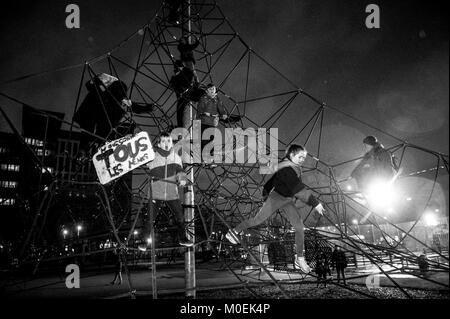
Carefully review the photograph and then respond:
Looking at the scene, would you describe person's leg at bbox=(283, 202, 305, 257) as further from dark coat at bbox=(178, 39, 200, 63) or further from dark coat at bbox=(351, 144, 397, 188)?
dark coat at bbox=(178, 39, 200, 63)

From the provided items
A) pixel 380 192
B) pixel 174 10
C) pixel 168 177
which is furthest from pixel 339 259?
pixel 174 10

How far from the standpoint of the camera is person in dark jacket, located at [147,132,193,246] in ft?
18.9

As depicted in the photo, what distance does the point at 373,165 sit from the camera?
22.9 feet

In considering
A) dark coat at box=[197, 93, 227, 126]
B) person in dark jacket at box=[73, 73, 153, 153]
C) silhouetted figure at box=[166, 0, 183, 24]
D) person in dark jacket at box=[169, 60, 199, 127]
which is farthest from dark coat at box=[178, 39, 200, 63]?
person in dark jacket at box=[73, 73, 153, 153]

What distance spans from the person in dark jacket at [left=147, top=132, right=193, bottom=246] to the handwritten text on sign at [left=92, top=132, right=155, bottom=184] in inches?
32.1

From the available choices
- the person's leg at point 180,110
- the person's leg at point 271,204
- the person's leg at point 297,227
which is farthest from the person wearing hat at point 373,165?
the person's leg at point 180,110

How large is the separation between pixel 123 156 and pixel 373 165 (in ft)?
19.1

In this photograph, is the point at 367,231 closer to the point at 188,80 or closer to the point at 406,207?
the point at 406,207

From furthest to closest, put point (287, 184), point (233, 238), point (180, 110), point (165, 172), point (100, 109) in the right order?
point (100, 109), point (180, 110), point (165, 172), point (233, 238), point (287, 184)

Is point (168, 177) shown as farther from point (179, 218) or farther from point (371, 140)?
point (371, 140)

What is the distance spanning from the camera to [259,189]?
10047mm
